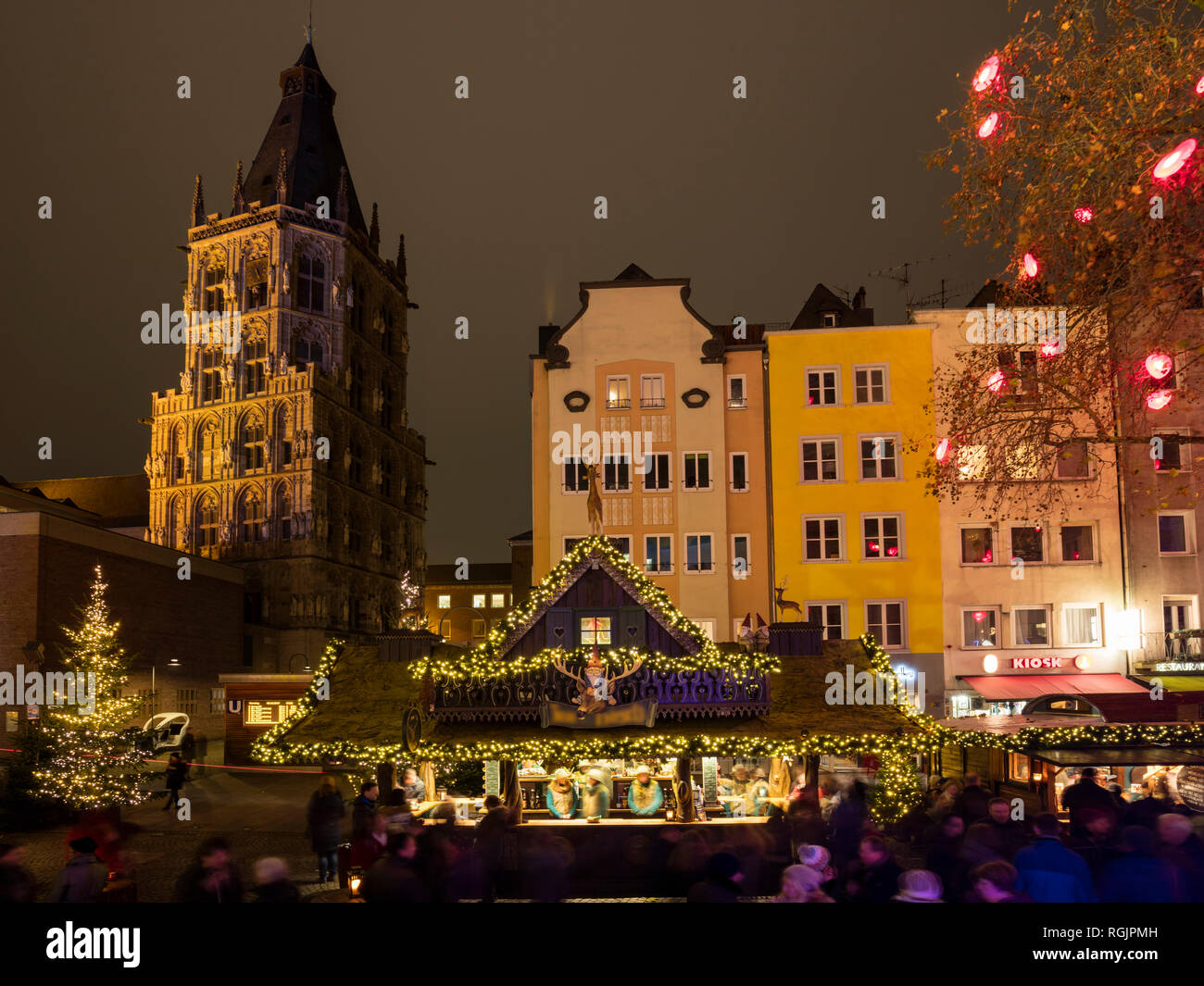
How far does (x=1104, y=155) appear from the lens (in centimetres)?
1265

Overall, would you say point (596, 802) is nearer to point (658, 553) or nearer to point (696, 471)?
point (658, 553)

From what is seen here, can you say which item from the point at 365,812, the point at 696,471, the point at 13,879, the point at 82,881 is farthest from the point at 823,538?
the point at 13,879

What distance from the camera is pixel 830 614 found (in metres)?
37.0

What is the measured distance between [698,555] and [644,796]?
20036 millimetres

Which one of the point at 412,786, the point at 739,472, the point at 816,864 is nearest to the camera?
the point at 816,864

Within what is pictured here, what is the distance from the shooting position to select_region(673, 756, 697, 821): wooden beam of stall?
18.6 m

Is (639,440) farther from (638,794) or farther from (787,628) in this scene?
(638,794)

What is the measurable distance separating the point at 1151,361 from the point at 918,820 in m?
9.73

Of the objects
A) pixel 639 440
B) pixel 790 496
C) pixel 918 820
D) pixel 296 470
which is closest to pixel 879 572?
pixel 790 496

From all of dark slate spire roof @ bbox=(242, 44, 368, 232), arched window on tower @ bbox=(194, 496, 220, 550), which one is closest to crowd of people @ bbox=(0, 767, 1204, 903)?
arched window on tower @ bbox=(194, 496, 220, 550)

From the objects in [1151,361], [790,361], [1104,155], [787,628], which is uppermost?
[790,361]

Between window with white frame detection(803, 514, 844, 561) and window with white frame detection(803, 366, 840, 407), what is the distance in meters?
4.19

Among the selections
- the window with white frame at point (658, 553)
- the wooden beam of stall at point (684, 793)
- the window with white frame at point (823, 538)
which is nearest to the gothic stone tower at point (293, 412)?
the window with white frame at point (658, 553)

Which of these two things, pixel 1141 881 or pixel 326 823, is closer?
pixel 1141 881
